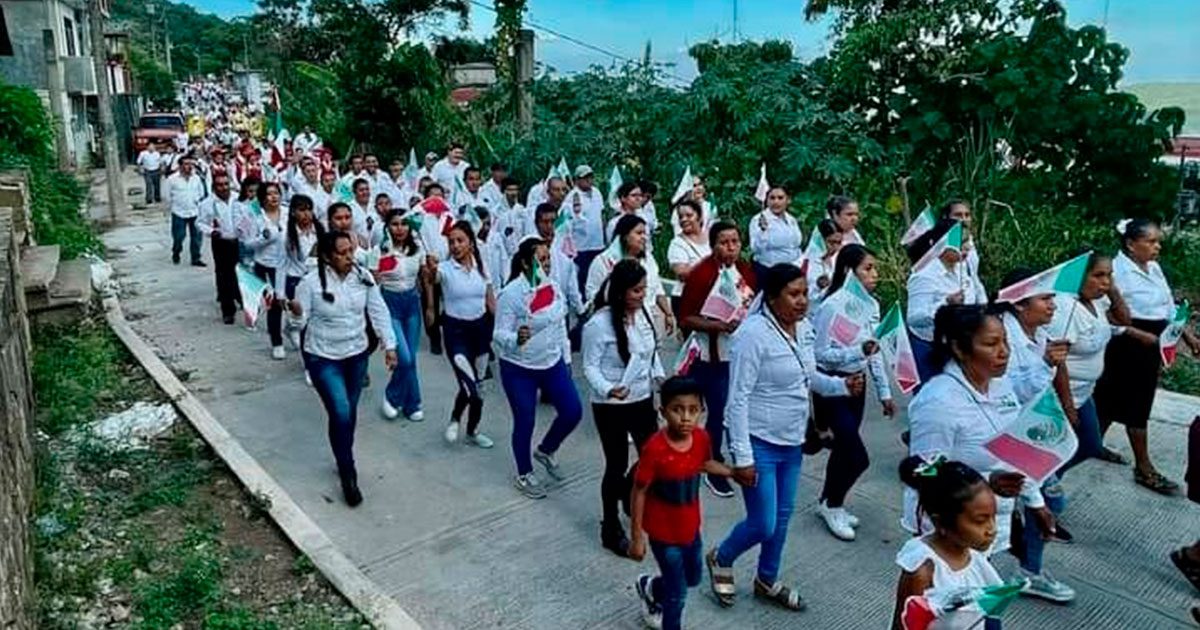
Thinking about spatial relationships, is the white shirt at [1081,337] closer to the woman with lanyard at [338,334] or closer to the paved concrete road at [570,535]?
the paved concrete road at [570,535]

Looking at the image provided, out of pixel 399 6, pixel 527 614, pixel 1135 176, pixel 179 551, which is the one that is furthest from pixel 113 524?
pixel 399 6

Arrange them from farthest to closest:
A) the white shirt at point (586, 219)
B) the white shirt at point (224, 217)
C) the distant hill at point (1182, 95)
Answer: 1. the distant hill at point (1182, 95)
2. the white shirt at point (586, 219)
3. the white shirt at point (224, 217)

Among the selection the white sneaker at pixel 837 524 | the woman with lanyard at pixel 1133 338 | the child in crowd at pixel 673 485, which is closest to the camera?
the child in crowd at pixel 673 485

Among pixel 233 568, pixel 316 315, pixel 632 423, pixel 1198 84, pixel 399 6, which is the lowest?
pixel 233 568

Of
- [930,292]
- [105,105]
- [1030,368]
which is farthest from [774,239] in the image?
[105,105]

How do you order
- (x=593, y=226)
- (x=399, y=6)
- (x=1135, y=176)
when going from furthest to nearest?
(x=399, y=6)
(x=1135, y=176)
(x=593, y=226)

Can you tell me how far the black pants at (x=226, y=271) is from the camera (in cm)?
1007

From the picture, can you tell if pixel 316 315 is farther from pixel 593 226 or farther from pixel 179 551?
pixel 593 226

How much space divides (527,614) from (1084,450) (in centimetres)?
302

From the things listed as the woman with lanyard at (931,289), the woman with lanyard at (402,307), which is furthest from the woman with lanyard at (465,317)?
the woman with lanyard at (931,289)

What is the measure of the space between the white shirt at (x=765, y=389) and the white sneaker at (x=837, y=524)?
119cm

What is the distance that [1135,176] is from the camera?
10.9 metres

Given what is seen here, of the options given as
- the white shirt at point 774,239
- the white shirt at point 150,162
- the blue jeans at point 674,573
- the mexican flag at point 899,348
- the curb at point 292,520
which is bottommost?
the curb at point 292,520

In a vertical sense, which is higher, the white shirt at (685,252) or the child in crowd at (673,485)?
the white shirt at (685,252)
